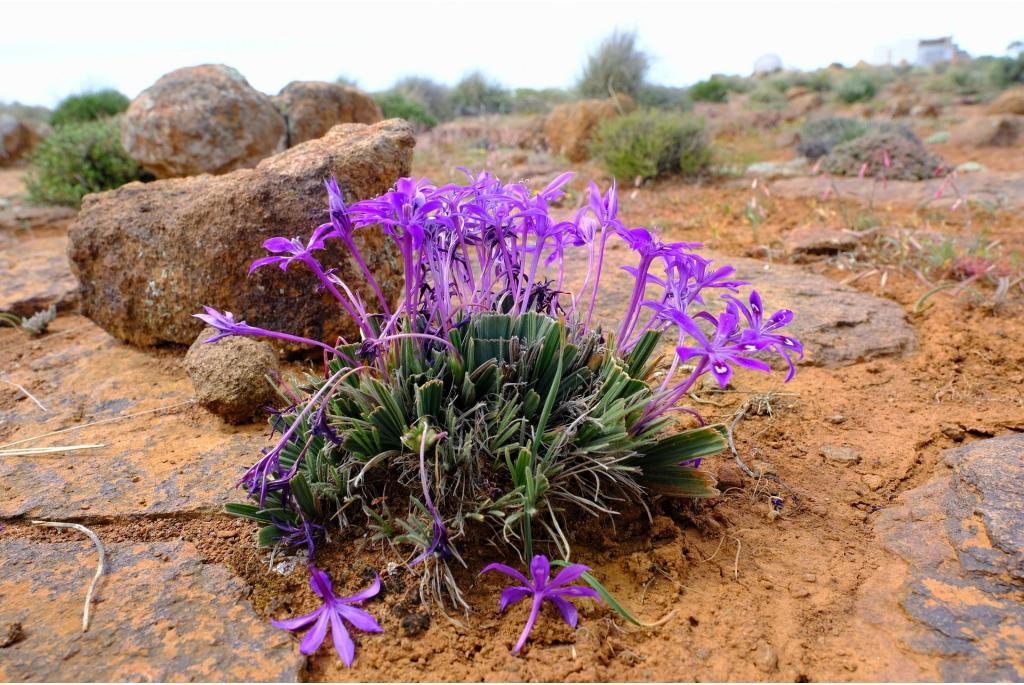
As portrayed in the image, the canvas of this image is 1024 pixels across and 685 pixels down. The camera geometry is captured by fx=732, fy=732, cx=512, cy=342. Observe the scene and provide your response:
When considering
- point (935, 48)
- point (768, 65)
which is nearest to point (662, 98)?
point (768, 65)

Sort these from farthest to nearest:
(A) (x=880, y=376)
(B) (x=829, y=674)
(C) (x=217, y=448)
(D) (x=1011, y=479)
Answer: (A) (x=880, y=376) < (C) (x=217, y=448) < (D) (x=1011, y=479) < (B) (x=829, y=674)

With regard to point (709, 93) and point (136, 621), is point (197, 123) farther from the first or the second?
point (709, 93)

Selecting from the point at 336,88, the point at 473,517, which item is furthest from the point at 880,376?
the point at 336,88

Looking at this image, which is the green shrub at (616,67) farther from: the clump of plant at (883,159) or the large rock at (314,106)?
the large rock at (314,106)

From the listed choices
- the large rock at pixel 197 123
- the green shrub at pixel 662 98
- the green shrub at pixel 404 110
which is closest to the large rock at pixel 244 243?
the large rock at pixel 197 123

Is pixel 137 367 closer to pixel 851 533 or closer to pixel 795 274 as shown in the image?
pixel 851 533

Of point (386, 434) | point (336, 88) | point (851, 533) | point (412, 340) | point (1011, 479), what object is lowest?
point (851, 533)

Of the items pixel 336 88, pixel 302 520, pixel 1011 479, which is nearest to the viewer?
pixel 302 520
